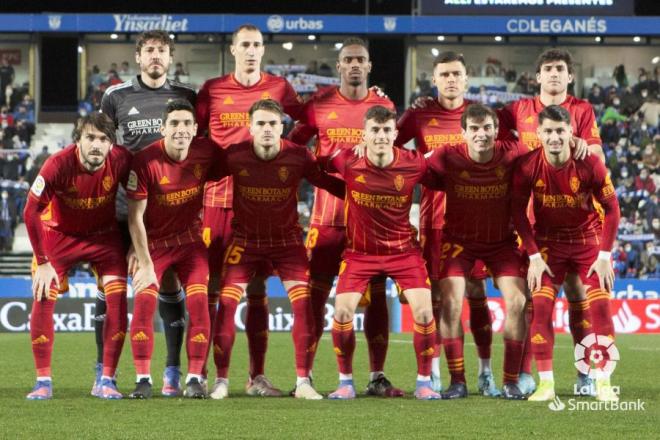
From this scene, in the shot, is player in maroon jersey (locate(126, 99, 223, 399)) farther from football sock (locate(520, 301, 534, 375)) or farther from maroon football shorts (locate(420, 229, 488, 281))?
football sock (locate(520, 301, 534, 375))

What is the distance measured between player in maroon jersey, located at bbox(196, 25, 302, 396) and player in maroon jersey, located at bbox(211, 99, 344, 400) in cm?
28

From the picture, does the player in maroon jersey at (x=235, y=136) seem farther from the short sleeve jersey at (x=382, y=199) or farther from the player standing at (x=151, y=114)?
the short sleeve jersey at (x=382, y=199)

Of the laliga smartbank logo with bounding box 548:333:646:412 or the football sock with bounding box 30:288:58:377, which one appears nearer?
the laliga smartbank logo with bounding box 548:333:646:412

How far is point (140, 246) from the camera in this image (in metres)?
7.79

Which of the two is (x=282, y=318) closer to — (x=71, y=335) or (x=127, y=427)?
(x=71, y=335)

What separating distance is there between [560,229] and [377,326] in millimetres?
1507

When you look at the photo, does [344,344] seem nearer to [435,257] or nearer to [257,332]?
[257,332]

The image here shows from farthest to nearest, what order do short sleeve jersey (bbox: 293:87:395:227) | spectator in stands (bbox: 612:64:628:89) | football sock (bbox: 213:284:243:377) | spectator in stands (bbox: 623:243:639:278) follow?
spectator in stands (bbox: 612:64:628:89), spectator in stands (bbox: 623:243:639:278), short sleeve jersey (bbox: 293:87:395:227), football sock (bbox: 213:284:243:377)

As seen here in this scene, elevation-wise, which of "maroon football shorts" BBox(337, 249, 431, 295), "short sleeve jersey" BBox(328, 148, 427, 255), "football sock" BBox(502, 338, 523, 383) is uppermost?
"short sleeve jersey" BBox(328, 148, 427, 255)

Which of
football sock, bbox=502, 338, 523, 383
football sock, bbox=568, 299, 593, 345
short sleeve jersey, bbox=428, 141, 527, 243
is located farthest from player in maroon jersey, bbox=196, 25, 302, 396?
football sock, bbox=568, 299, 593, 345

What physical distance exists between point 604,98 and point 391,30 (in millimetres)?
5152

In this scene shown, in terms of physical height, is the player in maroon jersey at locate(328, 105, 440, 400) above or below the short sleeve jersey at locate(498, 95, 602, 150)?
below

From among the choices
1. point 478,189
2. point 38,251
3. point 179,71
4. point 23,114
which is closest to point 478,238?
point 478,189

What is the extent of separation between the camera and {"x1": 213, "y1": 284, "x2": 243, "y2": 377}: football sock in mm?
7980
